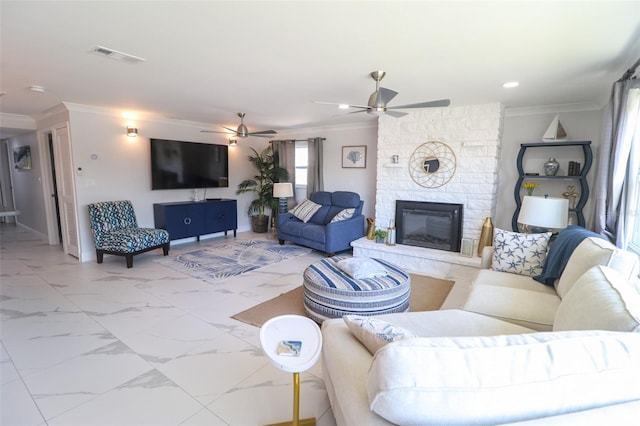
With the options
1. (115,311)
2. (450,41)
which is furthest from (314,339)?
(115,311)

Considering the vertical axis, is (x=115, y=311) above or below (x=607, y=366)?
below

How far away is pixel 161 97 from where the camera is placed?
12.7ft

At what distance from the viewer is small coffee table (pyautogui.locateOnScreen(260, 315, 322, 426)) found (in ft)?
4.01

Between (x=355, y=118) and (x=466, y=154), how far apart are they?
201 centimetres

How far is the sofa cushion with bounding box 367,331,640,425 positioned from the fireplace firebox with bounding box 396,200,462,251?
3.64 metres

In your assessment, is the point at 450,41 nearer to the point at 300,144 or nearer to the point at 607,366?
the point at 607,366

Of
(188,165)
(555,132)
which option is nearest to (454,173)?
(555,132)

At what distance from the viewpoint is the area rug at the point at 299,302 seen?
2.87 metres

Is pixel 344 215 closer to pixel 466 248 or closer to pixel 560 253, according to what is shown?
pixel 466 248

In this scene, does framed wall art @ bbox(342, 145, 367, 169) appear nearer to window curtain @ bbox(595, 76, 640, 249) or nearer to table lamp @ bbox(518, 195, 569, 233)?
table lamp @ bbox(518, 195, 569, 233)

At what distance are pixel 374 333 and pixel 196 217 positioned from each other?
500 cm

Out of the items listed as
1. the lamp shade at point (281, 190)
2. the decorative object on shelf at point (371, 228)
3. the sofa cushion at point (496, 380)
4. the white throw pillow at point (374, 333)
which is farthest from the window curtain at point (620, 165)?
the lamp shade at point (281, 190)

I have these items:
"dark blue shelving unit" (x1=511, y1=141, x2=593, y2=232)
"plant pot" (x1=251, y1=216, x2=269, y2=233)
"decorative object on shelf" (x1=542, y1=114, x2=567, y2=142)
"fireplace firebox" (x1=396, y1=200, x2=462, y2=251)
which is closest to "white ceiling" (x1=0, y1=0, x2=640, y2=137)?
"decorative object on shelf" (x1=542, y1=114, x2=567, y2=142)

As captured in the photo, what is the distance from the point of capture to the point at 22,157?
6.35m
